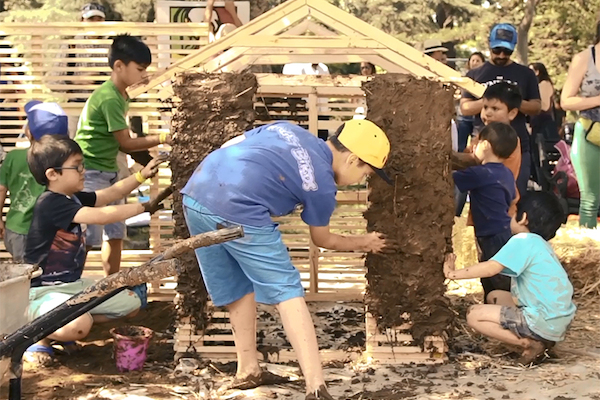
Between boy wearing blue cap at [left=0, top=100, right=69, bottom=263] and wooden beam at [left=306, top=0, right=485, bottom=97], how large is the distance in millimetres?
2045

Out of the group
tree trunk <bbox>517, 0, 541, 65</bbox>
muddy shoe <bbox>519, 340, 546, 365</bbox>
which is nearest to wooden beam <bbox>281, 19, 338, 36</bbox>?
muddy shoe <bbox>519, 340, 546, 365</bbox>

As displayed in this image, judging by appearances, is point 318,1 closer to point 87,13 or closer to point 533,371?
point 533,371

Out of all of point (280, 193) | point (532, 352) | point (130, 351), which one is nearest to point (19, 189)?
point (130, 351)

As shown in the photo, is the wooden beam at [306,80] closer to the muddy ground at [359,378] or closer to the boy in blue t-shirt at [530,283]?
the boy in blue t-shirt at [530,283]

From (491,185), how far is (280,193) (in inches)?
82.6

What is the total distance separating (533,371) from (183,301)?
7.48 feet

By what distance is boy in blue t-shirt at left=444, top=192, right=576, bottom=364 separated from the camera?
15.1 feet

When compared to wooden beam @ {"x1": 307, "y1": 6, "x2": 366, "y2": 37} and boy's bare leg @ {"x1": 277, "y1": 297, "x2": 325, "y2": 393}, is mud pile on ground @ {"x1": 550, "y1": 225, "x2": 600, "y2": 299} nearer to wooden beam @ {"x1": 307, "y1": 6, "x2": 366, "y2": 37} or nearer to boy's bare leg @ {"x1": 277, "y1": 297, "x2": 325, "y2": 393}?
wooden beam @ {"x1": 307, "y1": 6, "x2": 366, "y2": 37}

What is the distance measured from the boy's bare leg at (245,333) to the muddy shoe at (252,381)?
23 millimetres

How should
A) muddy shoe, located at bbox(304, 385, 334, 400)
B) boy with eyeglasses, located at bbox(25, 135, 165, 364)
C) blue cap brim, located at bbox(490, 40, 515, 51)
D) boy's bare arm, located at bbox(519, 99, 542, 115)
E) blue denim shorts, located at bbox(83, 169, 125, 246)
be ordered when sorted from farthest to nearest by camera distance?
blue cap brim, located at bbox(490, 40, 515, 51), boy's bare arm, located at bbox(519, 99, 542, 115), blue denim shorts, located at bbox(83, 169, 125, 246), boy with eyeglasses, located at bbox(25, 135, 165, 364), muddy shoe, located at bbox(304, 385, 334, 400)

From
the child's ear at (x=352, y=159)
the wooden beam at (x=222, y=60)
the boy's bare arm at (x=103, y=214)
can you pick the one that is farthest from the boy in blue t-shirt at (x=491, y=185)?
the boy's bare arm at (x=103, y=214)

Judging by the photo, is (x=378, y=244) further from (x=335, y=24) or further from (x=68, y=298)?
(x=68, y=298)

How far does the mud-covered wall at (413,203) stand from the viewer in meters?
4.70

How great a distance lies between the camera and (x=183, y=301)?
4895mm
